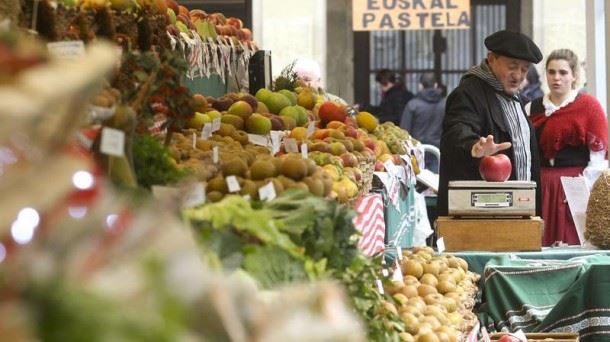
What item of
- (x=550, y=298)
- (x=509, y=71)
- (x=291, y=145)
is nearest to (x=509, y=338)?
(x=550, y=298)

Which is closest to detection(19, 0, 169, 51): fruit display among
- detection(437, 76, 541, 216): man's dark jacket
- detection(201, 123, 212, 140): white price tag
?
detection(201, 123, 212, 140): white price tag

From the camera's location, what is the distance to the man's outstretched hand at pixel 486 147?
5.92 meters

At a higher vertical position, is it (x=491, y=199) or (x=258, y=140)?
(x=258, y=140)

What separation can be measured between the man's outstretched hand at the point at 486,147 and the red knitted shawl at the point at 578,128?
1.88m

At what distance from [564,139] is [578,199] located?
1.52 m

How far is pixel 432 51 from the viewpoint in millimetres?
14734

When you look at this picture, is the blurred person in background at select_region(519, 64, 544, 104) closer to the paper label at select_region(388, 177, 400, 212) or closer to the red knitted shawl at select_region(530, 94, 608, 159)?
the red knitted shawl at select_region(530, 94, 608, 159)

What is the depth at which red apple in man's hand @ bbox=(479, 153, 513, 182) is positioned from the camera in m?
5.80

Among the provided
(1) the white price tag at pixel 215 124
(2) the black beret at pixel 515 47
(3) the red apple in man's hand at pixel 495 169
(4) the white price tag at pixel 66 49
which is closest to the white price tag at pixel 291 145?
(1) the white price tag at pixel 215 124

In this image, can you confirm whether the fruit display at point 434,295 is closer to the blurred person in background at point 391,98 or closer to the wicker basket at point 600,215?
the wicker basket at point 600,215

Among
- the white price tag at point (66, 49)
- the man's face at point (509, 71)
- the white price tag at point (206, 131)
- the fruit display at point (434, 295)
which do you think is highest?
the white price tag at point (66, 49)

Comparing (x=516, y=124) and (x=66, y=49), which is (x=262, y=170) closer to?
(x=66, y=49)

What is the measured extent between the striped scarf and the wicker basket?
0.66 m

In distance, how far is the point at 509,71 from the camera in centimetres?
639
